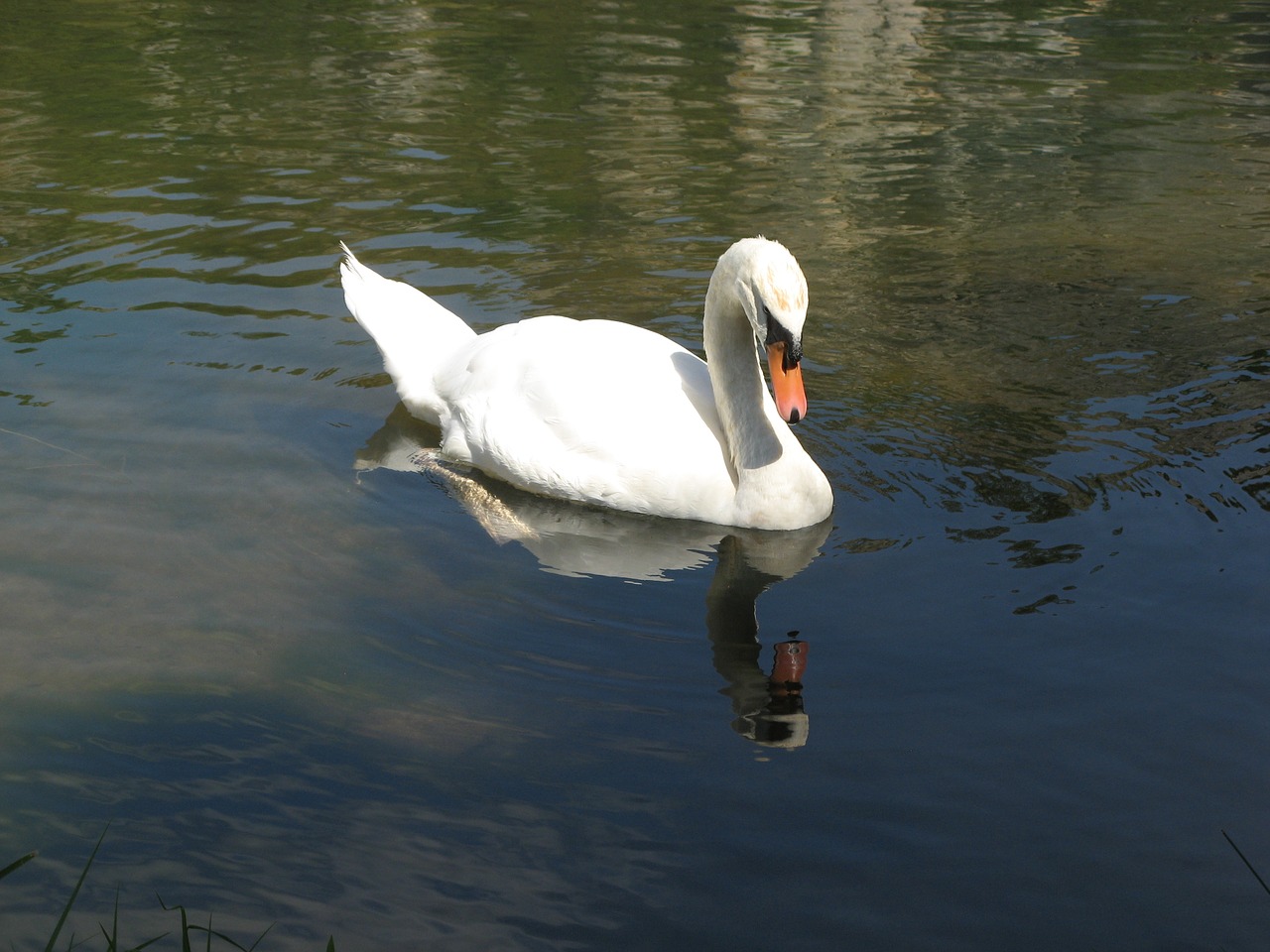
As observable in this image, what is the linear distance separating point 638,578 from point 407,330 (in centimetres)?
255

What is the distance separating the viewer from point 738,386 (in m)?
6.47

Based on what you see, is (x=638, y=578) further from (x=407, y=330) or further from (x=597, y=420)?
(x=407, y=330)

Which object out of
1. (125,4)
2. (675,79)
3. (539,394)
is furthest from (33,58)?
(539,394)

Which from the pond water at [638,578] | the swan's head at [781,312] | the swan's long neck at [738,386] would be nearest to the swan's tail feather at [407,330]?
the pond water at [638,578]

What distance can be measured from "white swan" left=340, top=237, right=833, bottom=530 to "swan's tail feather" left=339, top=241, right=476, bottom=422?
49cm

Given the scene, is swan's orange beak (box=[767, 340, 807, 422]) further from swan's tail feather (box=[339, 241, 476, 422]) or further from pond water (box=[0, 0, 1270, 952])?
swan's tail feather (box=[339, 241, 476, 422])

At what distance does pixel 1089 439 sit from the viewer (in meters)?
6.95

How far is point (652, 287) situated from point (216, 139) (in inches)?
220

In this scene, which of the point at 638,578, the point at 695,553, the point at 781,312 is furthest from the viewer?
the point at 695,553

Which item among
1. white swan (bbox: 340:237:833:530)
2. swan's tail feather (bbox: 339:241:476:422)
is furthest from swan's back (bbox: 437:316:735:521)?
swan's tail feather (bbox: 339:241:476:422)

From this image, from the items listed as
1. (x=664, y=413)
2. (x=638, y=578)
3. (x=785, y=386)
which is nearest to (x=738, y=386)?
(x=664, y=413)

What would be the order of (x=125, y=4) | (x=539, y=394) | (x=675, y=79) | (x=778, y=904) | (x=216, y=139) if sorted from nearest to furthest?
(x=778, y=904) < (x=539, y=394) < (x=216, y=139) < (x=675, y=79) < (x=125, y=4)

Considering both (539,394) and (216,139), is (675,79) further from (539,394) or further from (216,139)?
(539,394)

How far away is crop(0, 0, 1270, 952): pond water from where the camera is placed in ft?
13.4
